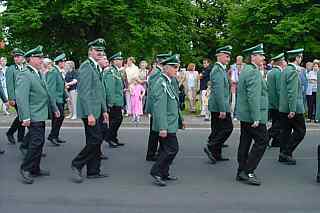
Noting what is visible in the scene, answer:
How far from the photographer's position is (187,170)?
29.4ft

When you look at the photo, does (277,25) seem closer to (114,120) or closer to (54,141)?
(114,120)

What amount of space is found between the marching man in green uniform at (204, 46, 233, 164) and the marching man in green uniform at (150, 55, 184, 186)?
60.3 inches

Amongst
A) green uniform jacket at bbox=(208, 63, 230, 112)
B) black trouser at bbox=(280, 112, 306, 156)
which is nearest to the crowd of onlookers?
black trouser at bbox=(280, 112, 306, 156)

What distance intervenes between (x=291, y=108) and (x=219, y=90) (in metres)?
1.22

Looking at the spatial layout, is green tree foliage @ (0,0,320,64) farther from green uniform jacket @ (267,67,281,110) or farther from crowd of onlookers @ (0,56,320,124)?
green uniform jacket @ (267,67,281,110)

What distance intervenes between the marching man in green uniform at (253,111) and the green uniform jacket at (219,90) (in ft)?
3.89

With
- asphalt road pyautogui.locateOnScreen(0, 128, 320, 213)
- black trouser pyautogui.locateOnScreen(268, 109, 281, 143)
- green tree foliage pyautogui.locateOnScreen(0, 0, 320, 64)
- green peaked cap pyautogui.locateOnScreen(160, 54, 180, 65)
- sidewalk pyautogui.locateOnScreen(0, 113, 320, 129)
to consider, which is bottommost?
asphalt road pyautogui.locateOnScreen(0, 128, 320, 213)

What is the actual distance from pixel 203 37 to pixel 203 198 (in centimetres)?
4805

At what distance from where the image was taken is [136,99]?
16047mm

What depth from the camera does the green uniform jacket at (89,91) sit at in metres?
8.08

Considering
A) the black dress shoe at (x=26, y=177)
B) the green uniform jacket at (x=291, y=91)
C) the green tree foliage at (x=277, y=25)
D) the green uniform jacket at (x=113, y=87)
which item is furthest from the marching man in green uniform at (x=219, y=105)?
the green tree foliage at (x=277, y=25)

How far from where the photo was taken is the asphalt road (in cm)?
677

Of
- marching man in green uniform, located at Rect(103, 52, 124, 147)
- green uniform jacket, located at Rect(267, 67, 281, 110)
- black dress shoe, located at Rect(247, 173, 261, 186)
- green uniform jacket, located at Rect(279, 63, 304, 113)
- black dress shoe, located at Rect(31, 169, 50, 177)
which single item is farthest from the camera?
marching man in green uniform, located at Rect(103, 52, 124, 147)

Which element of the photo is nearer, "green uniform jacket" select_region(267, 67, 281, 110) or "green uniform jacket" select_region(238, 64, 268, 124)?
"green uniform jacket" select_region(238, 64, 268, 124)
